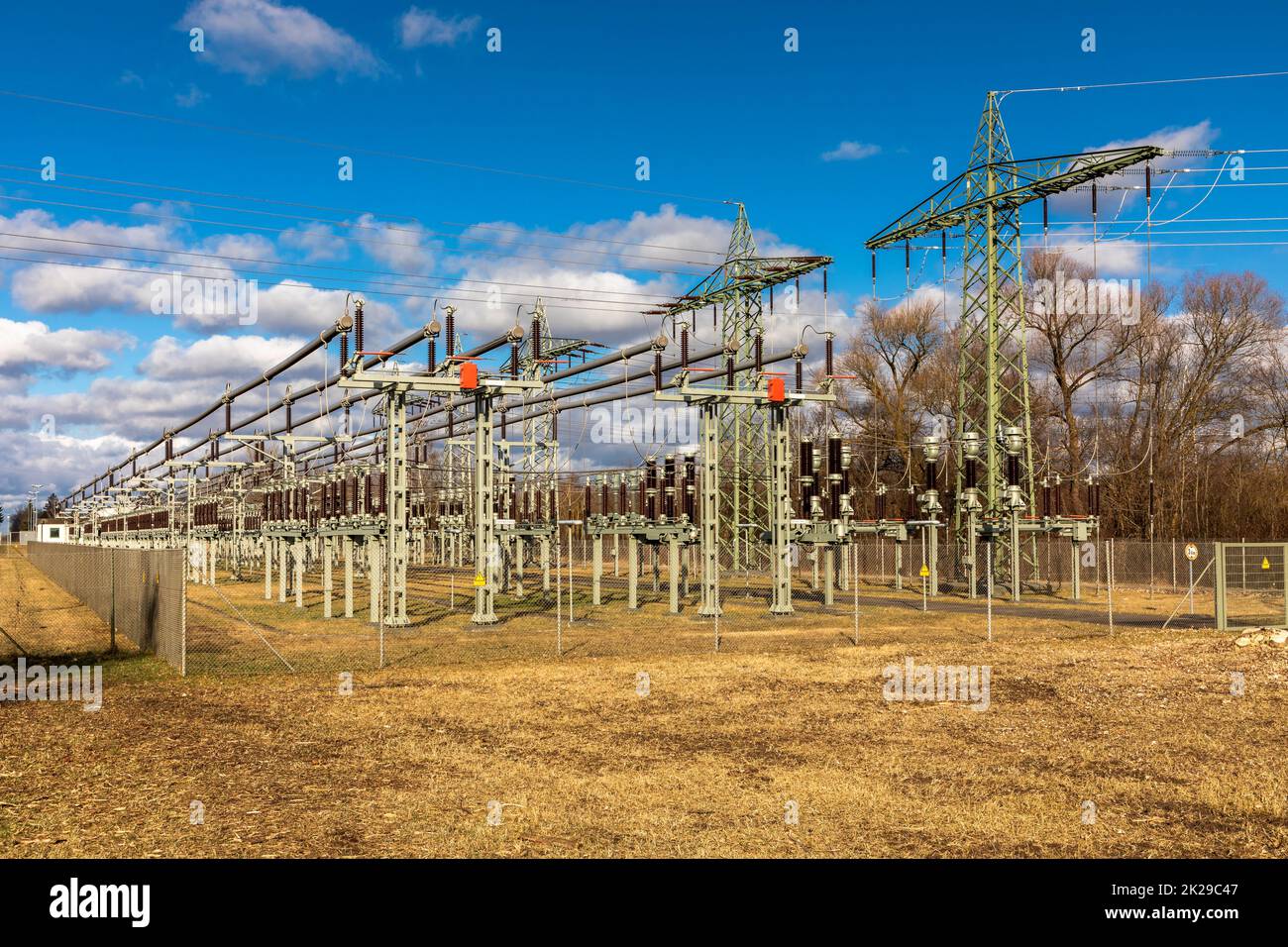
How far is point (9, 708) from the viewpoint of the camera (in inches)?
518

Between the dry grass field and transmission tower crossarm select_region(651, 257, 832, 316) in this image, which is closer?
the dry grass field

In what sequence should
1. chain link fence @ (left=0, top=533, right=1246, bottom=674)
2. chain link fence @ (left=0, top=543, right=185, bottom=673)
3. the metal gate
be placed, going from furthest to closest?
the metal gate < chain link fence @ (left=0, top=533, right=1246, bottom=674) < chain link fence @ (left=0, top=543, right=185, bottom=673)

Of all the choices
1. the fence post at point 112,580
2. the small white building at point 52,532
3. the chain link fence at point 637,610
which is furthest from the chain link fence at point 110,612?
the small white building at point 52,532

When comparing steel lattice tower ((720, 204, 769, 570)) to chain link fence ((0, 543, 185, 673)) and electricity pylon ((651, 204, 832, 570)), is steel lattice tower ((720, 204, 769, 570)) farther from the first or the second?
chain link fence ((0, 543, 185, 673))

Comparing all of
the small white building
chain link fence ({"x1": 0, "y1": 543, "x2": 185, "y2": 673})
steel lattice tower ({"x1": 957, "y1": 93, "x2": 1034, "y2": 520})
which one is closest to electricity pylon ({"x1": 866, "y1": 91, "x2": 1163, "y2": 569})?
steel lattice tower ({"x1": 957, "y1": 93, "x2": 1034, "y2": 520})

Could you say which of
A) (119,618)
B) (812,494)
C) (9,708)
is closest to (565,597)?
(812,494)

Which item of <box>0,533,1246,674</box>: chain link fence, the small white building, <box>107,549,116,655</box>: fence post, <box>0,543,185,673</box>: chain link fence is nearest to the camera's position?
<box>0,543,185,673</box>: chain link fence

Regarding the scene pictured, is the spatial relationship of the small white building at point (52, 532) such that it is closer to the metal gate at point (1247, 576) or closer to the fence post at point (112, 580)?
the fence post at point (112, 580)

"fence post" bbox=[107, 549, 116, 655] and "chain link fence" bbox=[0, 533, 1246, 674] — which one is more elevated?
"fence post" bbox=[107, 549, 116, 655]

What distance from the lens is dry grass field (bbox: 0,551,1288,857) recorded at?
7660 mm

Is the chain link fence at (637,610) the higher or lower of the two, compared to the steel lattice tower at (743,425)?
lower

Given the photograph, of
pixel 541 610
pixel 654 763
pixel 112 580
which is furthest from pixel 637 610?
pixel 654 763

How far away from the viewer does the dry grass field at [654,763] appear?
766 centimetres
